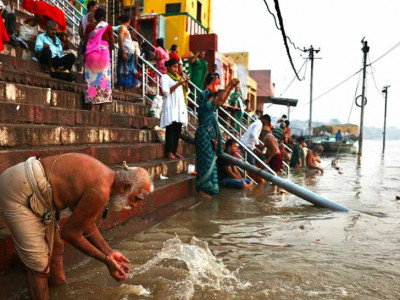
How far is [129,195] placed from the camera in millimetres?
2301

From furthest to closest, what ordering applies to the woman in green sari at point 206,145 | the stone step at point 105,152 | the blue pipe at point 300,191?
the woman in green sari at point 206,145, the blue pipe at point 300,191, the stone step at point 105,152

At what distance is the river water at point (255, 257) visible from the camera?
2.66 meters

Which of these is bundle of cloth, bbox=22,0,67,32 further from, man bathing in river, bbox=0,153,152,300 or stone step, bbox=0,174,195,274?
man bathing in river, bbox=0,153,152,300

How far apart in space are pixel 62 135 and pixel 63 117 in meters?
0.54

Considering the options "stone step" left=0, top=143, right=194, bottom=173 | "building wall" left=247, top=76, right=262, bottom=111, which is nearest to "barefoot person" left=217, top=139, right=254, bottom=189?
"stone step" left=0, top=143, right=194, bottom=173

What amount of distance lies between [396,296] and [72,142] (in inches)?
150

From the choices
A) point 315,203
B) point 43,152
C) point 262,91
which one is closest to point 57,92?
point 43,152

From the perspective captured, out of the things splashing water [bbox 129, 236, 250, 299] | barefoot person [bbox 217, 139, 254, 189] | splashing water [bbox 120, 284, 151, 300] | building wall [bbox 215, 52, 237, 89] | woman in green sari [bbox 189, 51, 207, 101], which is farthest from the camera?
building wall [bbox 215, 52, 237, 89]

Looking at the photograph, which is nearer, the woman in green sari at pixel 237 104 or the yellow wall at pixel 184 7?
the woman in green sari at pixel 237 104

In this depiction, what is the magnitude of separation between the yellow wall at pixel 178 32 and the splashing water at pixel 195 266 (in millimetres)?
13396

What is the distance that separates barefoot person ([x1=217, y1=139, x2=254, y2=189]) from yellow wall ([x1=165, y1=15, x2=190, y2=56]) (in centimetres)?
975

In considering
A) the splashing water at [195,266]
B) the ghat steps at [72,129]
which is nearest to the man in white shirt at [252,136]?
the ghat steps at [72,129]

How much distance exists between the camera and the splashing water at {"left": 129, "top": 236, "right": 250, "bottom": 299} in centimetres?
277

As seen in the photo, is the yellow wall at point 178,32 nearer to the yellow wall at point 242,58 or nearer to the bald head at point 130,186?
the yellow wall at point 242,58
